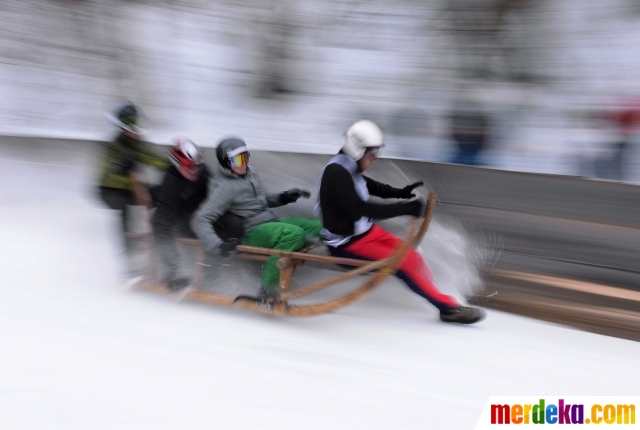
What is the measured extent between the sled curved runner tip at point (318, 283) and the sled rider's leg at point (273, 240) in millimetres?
75

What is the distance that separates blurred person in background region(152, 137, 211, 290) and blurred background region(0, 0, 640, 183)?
1.79 metres

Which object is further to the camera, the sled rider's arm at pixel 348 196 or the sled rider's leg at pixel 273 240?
the sled rider's leg at pixel 273 240

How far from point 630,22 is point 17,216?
236 inches

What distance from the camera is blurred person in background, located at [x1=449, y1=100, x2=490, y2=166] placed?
5.05 meters

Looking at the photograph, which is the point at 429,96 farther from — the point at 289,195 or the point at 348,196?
the point at 348,196

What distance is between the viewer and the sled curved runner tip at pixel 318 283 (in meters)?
3.54

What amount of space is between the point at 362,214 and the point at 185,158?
1.27 metres

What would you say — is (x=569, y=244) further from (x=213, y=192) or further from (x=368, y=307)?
(x=213, y=192)

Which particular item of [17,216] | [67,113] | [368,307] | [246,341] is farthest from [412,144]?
[67,113]

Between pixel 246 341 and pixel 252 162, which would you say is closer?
pixel 246 341

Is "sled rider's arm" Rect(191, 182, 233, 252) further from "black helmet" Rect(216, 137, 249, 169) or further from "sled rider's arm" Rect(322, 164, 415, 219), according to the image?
"sled rider's arm" Rect(322, 164, 415, 219)

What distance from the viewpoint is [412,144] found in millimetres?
5359

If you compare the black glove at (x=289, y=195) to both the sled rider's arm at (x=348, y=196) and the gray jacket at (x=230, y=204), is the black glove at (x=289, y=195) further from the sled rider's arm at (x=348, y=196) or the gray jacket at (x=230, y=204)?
the sled rider's arm at (x=348, y=196)

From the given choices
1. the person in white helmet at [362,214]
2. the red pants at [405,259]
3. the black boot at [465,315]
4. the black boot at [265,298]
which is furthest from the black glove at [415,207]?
the black boot at [265,298]
